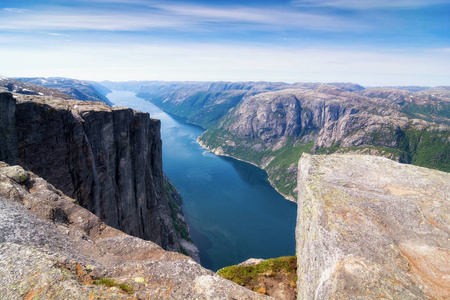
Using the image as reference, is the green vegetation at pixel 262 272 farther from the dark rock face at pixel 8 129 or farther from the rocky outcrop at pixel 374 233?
the dark rock face at pixel 8 129

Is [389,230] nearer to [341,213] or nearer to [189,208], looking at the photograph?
[341,213]

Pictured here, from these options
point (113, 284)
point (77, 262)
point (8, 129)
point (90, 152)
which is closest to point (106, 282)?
point (113, 284)

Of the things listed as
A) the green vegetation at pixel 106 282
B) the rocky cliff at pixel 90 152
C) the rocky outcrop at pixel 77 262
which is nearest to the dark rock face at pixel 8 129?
the rocky cliff at pixel 90 152

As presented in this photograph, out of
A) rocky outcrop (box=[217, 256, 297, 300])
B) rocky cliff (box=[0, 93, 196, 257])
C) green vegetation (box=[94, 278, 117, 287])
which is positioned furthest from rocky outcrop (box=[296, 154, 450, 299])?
rocky cliff (box=[0, 93, 196, 257])

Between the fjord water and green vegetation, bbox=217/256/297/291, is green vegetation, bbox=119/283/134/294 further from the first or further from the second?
the fjord water

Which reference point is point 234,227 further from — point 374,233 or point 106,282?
point 106,282

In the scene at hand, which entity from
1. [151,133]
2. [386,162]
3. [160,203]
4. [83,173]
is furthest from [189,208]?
[386,162]
